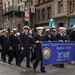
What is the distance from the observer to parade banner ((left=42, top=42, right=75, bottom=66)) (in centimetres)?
Answer: 1127

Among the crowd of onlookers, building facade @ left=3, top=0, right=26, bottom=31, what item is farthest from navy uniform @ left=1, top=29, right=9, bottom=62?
building facade @ left=3, top=0, right=26, bottom=31

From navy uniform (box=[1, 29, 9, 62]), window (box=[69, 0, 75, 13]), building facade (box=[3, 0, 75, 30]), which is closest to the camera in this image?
navy uniform (box=[1, 29, 9, 62])

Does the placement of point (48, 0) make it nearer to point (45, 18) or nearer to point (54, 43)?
point (45, 18)

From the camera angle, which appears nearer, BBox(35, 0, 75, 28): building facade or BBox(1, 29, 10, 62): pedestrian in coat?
BBox(1, 29, 10, 62): pedestrian in coat

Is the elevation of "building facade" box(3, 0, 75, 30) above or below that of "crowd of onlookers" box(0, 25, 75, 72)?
above

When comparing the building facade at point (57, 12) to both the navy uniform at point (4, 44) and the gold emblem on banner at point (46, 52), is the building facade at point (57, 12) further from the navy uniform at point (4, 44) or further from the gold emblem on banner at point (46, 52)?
the gold emblem on banner at point (46, 52)

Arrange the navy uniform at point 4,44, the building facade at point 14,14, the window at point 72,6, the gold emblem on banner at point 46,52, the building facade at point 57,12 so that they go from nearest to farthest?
the gold emblem on banner at point 46,52 → the navy uniform at point 4,44 → the window at point 72,6 → the building facade at point 57,12 → the building facade at point 14,14

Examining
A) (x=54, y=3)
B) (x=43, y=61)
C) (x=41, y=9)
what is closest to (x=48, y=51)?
(x=43, y=61)

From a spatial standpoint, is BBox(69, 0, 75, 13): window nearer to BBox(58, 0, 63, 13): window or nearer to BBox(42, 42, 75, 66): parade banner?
BBox(58, 0, 63, 13): window

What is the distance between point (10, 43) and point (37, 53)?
133 inches

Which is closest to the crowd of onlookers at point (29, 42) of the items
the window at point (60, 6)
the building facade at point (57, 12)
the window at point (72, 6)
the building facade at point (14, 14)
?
the building facade at point (57, 12)

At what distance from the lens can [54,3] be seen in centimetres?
4328

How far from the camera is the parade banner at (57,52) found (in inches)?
444

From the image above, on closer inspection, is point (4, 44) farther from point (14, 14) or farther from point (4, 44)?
point (14, 14)
